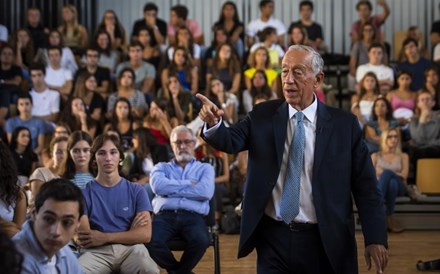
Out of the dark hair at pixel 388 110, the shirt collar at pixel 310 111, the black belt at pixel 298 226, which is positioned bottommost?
the black belt at pixel 298 226

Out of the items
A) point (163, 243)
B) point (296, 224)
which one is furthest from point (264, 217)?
point (163, 243)

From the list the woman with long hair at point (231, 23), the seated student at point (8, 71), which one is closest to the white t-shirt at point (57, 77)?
the seated student at point (8, 71)

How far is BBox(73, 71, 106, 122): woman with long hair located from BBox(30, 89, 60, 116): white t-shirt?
0.79 feet

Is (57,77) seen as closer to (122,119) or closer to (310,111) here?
(122,119)

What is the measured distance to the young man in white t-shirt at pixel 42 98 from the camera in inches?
420

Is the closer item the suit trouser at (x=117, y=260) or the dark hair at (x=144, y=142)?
the suit trouser at (x=117, y=260)

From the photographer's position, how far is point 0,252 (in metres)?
2.38

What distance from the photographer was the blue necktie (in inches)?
152

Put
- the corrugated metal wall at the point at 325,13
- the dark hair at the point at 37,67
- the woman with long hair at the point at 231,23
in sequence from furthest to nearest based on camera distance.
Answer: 1. the corrugated metal wall at the point at 325,13
2. the woman with long hair at the point at 231,23
3. the dark hair at the point at 37,67

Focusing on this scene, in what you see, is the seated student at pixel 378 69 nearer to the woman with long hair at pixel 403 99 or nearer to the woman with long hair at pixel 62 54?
Result: the woman with long hair at pixel 403 99

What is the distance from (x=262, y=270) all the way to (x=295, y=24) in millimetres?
8396

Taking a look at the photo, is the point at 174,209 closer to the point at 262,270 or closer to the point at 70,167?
the point at 70,167

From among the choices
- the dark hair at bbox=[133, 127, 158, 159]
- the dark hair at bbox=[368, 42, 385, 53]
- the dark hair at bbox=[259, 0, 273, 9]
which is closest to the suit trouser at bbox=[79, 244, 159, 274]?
the dark hair at bbox=[133, 127, 158, 159]

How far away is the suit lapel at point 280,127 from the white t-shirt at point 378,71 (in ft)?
24.4
